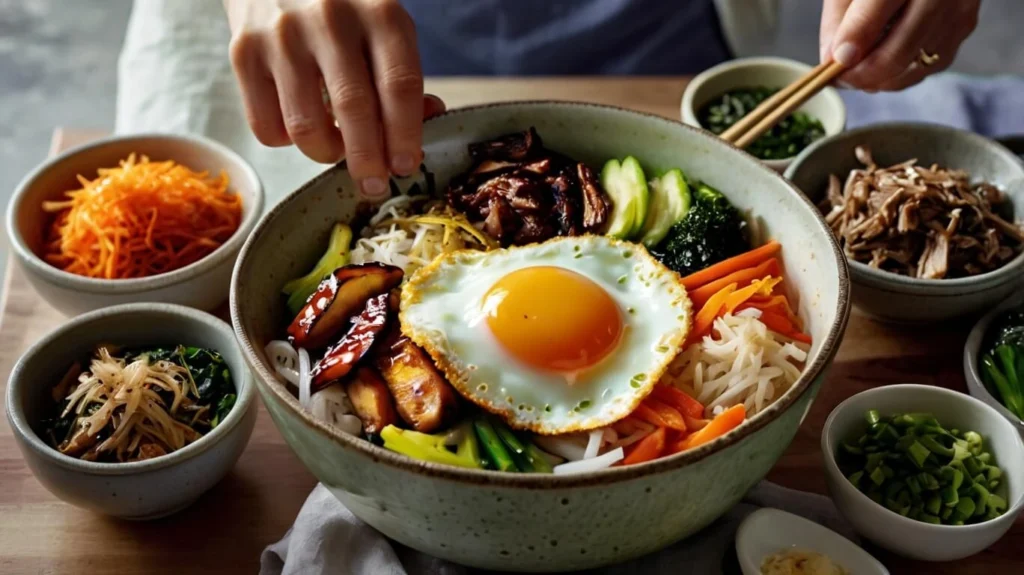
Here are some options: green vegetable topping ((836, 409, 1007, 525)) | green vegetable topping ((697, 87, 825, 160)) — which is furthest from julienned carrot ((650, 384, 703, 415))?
green vegetable topping ((697, 87, 825, 160))

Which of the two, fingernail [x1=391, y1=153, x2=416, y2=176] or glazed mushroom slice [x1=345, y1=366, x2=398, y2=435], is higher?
fingernail [x1=391, y1=153, x2=416, y2=176]

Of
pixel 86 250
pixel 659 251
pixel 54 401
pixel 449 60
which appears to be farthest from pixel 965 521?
pixel 449 60

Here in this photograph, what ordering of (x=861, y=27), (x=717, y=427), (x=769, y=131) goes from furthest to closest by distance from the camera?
(x=769, y=131), (x=861, y=27), (x=717, y=427)

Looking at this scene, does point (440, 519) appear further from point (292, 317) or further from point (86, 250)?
point (86, 250)

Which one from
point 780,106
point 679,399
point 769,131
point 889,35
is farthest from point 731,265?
point 769,131

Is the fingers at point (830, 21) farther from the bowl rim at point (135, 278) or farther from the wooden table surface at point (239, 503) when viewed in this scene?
the bowl rim at point (135, 278)

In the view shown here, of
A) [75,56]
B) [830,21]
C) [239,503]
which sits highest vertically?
[830,21]

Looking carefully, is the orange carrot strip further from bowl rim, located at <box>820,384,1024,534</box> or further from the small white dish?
bowl rim, located at <box>820,384,1024,534</box>

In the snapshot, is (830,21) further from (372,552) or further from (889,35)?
(372,552)
